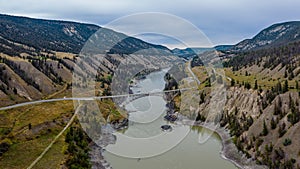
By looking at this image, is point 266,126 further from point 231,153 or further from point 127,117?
point 127,117

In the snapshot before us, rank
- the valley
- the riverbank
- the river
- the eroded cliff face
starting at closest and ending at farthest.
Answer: the eroded cliff face → the riverbank → the valley → the river

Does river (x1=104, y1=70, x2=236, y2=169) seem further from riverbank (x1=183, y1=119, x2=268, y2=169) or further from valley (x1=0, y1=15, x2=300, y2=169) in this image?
riverbank (x1=183, y1=119, x2=268, y2=169)

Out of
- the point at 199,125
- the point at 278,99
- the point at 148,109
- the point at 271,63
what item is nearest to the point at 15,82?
the point at 148,109

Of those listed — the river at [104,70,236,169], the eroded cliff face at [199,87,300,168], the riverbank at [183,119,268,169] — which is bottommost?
the river at [104,70,236,169]

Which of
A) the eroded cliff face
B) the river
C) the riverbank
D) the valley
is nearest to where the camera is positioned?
the eroded cliff face

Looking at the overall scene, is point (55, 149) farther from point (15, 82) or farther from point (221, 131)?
point (15, 82)

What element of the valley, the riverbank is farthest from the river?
the riverbank

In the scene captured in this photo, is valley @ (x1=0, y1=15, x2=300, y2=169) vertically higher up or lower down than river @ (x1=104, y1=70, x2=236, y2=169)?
higher up

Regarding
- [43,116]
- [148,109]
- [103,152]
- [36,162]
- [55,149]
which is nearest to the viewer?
[36,162]
